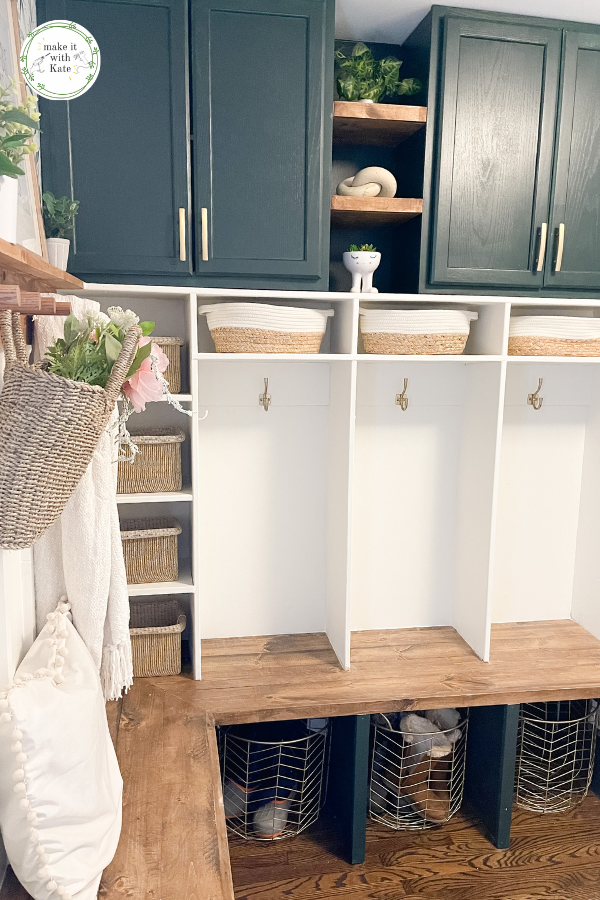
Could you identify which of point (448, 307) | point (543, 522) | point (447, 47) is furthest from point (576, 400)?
point (447, 47)

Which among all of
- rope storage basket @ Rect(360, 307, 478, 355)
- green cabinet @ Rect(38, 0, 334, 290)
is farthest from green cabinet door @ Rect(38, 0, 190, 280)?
rope storage basket @ Rect(360, 307, 478, 355)

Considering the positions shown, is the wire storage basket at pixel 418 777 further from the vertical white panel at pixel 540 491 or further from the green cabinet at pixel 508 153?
the green cabinet at pixel 508 153

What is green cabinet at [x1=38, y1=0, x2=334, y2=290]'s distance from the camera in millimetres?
1854

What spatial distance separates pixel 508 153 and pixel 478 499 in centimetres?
112

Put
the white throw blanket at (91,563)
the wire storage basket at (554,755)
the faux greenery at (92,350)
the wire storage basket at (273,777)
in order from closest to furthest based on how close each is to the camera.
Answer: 1. the faux greenery at (92,350)
2. the white throw blanket at (91,563)
3. the wire storage basket at (273,777)
4. the wire storage basket at (554,755)

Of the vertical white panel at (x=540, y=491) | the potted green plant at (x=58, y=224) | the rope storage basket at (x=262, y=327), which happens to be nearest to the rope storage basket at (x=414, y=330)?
the rope storage basket at (x=262, y=327)

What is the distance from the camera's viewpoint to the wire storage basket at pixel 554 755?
2.41 m

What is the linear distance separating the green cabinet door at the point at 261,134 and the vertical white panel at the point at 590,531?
1.29 metres

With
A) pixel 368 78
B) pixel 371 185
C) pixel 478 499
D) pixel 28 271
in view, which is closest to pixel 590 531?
pixel 478 499

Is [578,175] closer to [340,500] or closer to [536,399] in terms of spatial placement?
[536,399]

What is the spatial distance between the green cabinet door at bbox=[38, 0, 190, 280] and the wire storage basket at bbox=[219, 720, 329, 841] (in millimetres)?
1544

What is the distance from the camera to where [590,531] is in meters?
2.61

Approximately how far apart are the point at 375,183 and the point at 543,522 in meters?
1.42

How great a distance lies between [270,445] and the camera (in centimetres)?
241
